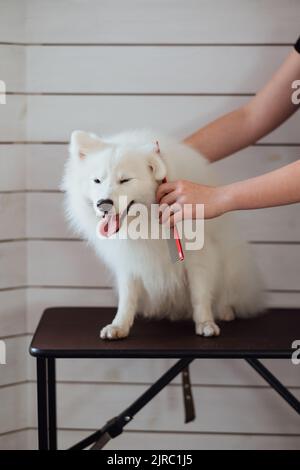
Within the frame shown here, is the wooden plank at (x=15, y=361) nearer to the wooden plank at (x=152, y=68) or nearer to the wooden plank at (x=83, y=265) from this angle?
the wooden plank at (x=83, y=265)

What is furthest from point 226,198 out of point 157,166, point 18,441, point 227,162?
point 18,441

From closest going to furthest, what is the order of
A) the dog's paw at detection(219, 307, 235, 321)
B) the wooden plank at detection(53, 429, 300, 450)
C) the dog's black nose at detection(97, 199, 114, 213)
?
the dog's black nose at detection(97, 199, 114, 213) → the dog's paw at detection(219, 307, 235, 321) → the wooden plank at detection(53, 429, 300, 450)

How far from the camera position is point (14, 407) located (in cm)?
159

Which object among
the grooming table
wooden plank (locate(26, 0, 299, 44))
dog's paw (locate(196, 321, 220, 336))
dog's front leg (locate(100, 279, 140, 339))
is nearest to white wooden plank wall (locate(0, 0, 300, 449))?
wooden plank (locate(26, 0, 299, 44))

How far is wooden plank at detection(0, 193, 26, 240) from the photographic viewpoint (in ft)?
4.87

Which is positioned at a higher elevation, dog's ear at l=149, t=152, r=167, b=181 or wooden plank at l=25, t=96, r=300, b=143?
wooden plank at l=25, t=96, r=300, b=143

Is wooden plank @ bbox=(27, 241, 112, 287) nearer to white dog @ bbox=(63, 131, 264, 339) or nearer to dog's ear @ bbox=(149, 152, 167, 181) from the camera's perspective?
white dog @ bbox=(63, 131, 264, 339)

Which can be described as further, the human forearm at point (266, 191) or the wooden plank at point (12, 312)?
the wooden plank at point (12, 312)

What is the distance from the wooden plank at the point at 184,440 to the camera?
5.36 ft

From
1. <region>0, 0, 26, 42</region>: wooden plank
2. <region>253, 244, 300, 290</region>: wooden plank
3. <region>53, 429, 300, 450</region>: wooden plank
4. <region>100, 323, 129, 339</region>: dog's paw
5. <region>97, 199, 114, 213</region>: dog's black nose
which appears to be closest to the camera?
<region>97, 199, 114, 213</region>: dog's black nose

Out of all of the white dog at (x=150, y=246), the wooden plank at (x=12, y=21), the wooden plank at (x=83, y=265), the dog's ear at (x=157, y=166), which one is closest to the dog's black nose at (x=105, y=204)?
the white dog at (x=150, y=246)

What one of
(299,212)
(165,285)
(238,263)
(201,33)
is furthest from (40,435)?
(201,33)

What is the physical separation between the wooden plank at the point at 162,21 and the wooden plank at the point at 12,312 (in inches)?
24.3

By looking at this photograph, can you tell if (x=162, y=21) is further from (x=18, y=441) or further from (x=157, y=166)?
(x=18, y=441)
